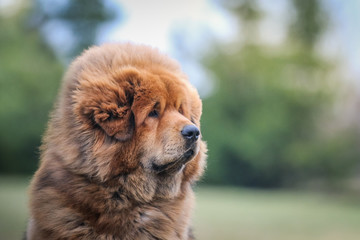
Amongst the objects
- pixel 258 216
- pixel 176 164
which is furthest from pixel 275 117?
pixel 176 164

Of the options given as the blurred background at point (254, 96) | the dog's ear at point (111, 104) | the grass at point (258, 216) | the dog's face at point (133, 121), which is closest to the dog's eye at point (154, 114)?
the dog's face at point (133, 121)

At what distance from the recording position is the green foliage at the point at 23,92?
20438 mm

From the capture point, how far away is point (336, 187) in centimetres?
2505

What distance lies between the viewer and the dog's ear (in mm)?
3475

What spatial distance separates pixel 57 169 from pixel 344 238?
937 centimetres

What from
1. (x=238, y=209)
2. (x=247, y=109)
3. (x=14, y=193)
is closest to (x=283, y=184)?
(x=247, y=109)

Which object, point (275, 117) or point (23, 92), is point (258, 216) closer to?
point (275, 117)

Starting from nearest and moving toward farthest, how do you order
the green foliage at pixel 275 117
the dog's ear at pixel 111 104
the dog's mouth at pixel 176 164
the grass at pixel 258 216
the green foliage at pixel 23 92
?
1. the dog's ear at pixel 111 104
2. the dog's mouth at pixel 176 164
3. the grass at pixel 258 216
4. the green foliage at pixel 23 92
5. the green foliage at pixel 275 117

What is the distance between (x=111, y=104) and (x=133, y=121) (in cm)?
22

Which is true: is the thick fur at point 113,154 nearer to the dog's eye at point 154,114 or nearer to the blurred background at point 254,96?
the dog's eye at point 154,114

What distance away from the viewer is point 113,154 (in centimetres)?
349

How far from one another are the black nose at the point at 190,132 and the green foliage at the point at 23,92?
17211 mm

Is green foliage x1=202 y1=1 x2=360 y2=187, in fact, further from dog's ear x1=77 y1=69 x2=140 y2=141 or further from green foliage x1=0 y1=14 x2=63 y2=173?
dog's ear x1=77 y1=69 x2=140 y2=141

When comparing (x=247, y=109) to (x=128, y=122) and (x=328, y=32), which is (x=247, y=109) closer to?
(x=328, y=32)
